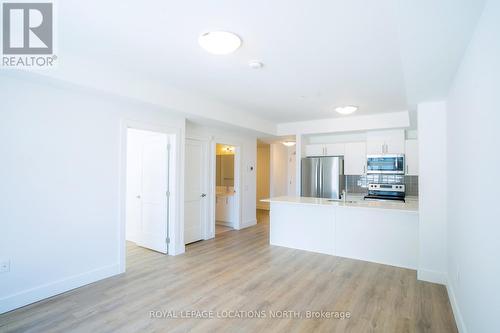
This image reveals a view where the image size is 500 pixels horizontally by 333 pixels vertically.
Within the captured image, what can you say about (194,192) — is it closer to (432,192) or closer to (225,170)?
(225,170)

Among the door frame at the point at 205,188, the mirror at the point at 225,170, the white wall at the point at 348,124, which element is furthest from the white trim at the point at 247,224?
the white wall at the point at 348,124

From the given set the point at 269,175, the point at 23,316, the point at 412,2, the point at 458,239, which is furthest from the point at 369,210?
the point at 269,175

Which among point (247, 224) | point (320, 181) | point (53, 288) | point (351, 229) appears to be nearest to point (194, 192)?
point (247, 224)

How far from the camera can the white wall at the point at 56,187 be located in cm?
270

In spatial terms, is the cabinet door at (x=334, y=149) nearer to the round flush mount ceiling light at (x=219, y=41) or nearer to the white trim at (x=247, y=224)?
the white trim at (x=247, y=224)

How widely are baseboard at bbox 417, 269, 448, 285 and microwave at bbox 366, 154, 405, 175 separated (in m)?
2.48

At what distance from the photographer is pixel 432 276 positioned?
3.40 meters

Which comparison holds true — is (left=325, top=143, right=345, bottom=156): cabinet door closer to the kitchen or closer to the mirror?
the kitchen

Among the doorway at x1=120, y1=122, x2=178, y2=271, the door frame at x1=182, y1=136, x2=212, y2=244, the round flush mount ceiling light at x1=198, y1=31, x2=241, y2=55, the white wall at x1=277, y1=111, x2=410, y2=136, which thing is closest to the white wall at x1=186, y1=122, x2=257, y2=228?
the door frame at x1=182, y1=136, x2=212, y2=244

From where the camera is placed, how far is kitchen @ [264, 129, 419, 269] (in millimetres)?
4008

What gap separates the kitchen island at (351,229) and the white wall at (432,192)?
1.18ft

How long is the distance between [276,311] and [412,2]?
2744 millimetres

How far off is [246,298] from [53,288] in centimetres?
217

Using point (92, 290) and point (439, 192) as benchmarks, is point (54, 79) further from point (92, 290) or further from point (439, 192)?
point (439, 192)
